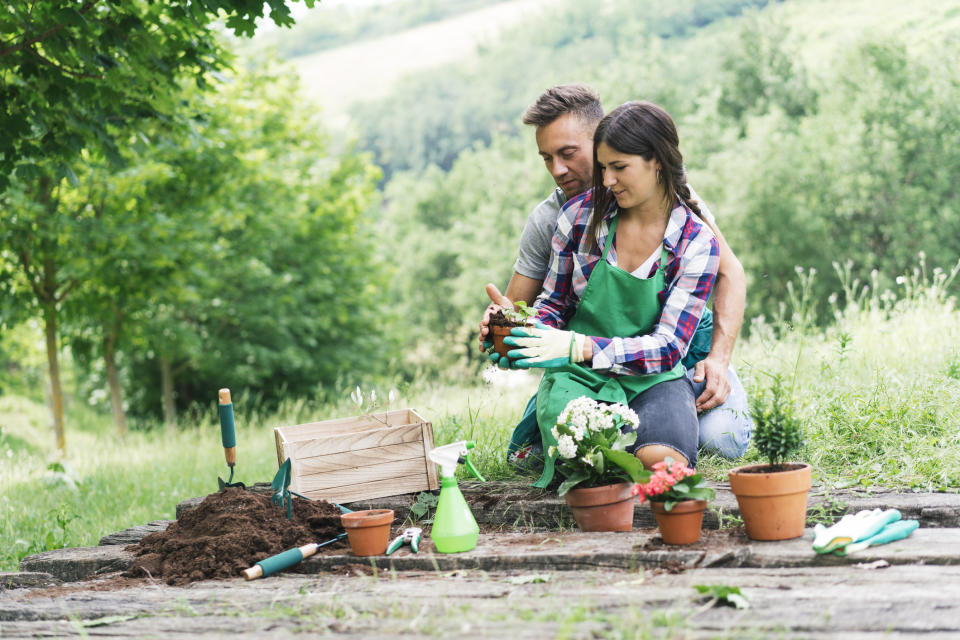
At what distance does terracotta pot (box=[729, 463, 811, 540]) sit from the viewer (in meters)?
Answer: 2.79

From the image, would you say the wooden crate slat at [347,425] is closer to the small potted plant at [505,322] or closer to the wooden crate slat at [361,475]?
the wooden crate slat at [361,475]

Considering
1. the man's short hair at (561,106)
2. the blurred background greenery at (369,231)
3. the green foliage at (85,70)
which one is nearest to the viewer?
the man's short hair at (561,106)

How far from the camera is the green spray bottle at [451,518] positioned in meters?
3.10

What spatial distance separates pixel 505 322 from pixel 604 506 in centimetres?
85

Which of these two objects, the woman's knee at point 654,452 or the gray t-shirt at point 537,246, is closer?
the woman's knee at point 654,452

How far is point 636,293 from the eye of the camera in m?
3.58

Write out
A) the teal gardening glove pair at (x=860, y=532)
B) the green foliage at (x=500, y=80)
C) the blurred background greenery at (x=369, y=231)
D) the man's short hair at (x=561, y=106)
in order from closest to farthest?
the teal gardening glove pair at (x=860, y=532), the man's short hair at (x=561, y=106), the blurred background greenery at (x=369, y=231), the green foliage at (x=500, y=80)

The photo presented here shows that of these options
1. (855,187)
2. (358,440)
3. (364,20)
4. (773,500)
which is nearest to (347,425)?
(358,440)

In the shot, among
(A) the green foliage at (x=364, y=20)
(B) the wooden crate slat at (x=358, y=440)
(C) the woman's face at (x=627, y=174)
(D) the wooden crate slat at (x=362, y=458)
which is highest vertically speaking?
(A) the green foliage at (x=364, y=20)

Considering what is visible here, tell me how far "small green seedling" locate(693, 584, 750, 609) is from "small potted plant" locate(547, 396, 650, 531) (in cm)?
80

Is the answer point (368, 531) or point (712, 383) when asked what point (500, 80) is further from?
point (368, 531)

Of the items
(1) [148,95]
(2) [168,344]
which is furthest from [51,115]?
(2) [168,344]

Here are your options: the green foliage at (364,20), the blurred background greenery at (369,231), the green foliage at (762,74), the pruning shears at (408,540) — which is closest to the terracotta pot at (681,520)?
the pruning shears at (408,540)

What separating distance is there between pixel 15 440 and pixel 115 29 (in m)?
14.8
